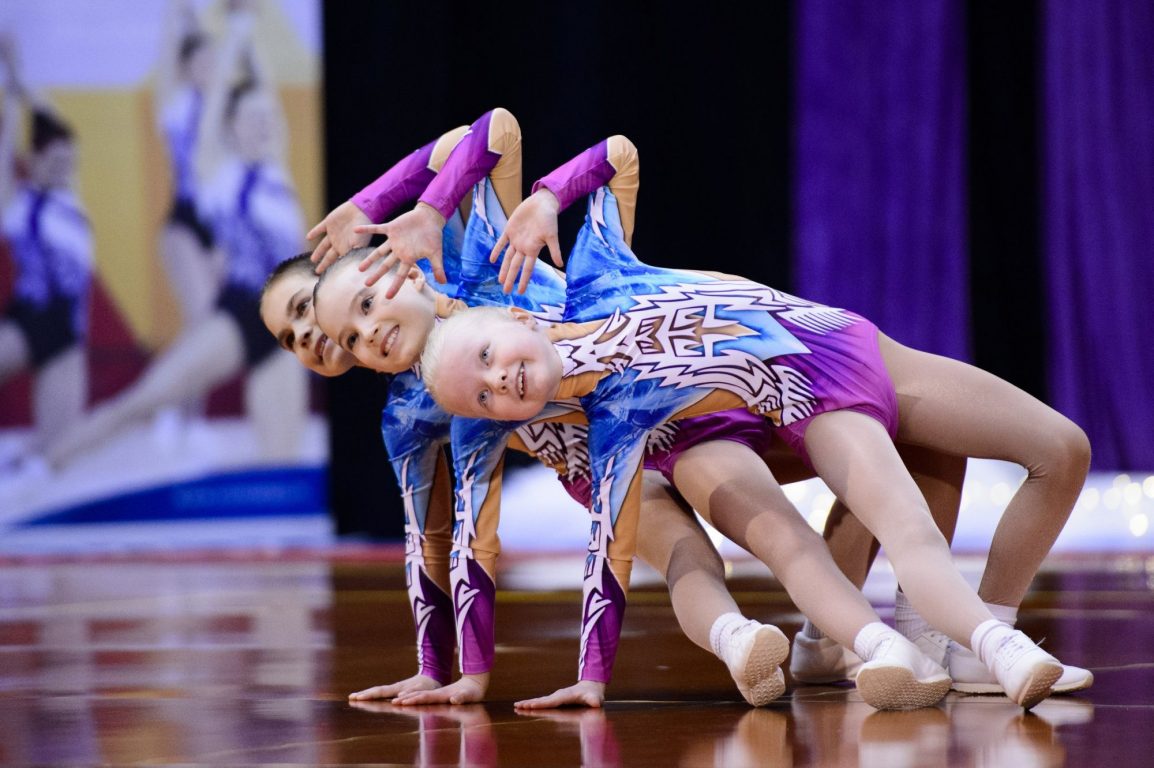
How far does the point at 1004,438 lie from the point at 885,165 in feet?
13.9

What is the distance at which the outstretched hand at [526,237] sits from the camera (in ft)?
7.96

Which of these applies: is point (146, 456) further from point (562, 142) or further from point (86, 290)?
point (562, 142)

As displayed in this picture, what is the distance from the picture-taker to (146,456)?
21.5 ft

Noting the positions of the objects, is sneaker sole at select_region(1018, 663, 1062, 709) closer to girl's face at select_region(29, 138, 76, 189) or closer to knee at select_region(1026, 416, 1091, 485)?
knee at select_region(1026, 416, 1091, 485)

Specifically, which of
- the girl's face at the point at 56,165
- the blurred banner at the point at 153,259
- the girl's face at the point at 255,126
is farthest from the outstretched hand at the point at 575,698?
the girl's face at the point at 56,165

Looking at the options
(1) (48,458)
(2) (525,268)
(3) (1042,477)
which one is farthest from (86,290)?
(3) (1042,477)

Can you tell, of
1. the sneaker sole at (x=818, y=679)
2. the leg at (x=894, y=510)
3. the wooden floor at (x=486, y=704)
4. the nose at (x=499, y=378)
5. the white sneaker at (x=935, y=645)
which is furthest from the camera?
the sneaker sole at (x=818, y=679)

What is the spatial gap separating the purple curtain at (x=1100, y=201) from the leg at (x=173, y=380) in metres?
3.49

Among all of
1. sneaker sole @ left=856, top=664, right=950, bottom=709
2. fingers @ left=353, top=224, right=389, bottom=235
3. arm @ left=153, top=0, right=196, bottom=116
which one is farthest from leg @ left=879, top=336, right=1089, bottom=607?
arm @ left=153, top=0, right=196, bottom=116

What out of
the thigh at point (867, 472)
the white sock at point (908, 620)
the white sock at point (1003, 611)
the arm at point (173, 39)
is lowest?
the white sock at point (908, 620)

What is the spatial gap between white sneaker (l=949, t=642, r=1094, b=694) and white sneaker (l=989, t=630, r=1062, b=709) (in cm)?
29

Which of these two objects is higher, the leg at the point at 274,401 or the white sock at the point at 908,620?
the white sock at the point at 908,620

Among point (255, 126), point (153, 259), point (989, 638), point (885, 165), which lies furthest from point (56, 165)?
point (989, 638)

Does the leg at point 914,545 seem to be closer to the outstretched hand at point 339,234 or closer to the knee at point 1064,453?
the knee at point 1064,453
